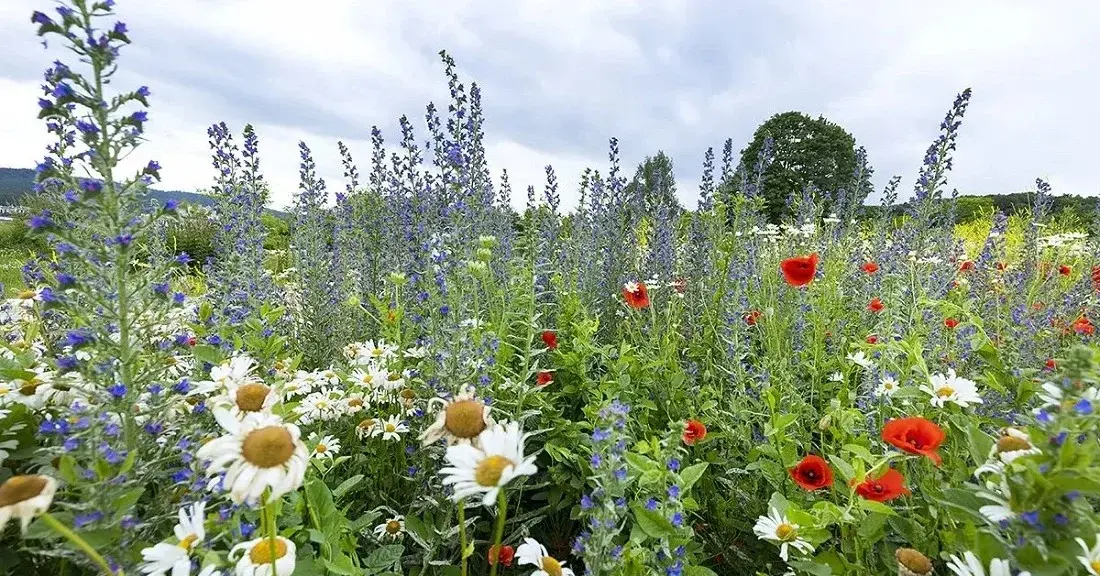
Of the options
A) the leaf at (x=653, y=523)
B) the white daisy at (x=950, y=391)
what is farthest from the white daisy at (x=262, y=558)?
the white daisy at (x=950, y=391)

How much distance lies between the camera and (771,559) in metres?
1.97

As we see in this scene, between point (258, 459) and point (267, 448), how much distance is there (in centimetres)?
2

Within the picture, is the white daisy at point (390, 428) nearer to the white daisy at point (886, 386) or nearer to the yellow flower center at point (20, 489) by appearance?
the yellow flower center at point (20, 489)

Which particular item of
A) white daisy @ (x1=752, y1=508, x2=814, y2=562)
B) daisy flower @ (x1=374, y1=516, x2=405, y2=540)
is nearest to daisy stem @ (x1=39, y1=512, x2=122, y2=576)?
daisy flower @ (x1=374, y1=516, x2=405, y2=540)

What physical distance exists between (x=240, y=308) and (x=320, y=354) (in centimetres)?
86

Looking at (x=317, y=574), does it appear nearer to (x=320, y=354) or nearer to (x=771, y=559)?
(x=771, y=559)

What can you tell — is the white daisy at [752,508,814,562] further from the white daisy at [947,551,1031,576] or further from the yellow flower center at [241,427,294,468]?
the yellow flower center at [241,427,294,468]

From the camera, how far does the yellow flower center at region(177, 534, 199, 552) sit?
1.18m

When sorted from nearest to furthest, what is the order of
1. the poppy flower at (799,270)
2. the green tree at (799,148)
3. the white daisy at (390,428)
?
the white daisy at (390,428)
the poppy flower at (799,270)
the green tree at (799,148)

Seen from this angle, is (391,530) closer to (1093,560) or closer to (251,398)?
(251,398)

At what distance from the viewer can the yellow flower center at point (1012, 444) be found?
1.10 m

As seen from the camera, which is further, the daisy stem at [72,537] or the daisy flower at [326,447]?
the daisy flower at [326,447]

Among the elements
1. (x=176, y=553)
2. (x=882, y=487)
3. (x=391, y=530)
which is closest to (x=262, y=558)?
(x=176, y=553)

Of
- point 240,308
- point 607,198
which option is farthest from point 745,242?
point 240,308
